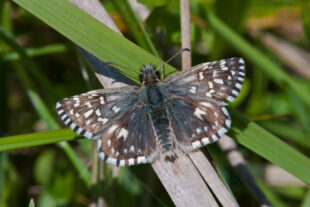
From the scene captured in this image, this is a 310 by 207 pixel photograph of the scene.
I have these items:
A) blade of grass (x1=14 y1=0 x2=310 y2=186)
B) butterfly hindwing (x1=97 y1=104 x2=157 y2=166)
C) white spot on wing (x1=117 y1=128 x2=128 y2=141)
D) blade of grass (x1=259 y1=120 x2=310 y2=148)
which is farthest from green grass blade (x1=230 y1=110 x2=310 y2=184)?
blade of grass (x1=259 y1=120 x2=310 y2=148)

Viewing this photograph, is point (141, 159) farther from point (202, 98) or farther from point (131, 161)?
point (202, 98)

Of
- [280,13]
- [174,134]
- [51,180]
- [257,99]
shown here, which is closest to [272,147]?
[174,134]

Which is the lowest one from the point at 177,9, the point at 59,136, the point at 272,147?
the point at 272,147

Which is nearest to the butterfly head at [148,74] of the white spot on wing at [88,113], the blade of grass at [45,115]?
the white spot on wing at [88,113]

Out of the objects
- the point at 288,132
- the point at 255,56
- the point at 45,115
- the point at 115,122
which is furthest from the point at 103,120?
the point at 288,132

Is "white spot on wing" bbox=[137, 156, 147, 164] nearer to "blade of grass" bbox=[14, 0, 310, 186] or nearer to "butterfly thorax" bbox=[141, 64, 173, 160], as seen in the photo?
"butterfly thorax" bbox=[141, 64, 173, 160]

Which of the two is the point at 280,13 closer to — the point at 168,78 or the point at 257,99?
the point at 257,99
